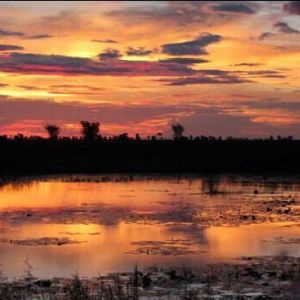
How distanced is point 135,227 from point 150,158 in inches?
1869

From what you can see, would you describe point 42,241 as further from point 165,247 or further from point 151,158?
point 151,158

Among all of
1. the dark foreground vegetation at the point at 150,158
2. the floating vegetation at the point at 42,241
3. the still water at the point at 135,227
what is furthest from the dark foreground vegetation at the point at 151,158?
the floating vegetation at the point at 42,241

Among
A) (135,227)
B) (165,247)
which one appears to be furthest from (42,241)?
(135,227)

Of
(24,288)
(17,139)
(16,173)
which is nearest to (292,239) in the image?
(24,288)

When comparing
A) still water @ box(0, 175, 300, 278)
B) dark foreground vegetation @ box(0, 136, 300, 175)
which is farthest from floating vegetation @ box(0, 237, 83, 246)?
dark foreground vegetation @ box(0, 136, 300, 175)

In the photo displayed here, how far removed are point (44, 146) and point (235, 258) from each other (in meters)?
61.2

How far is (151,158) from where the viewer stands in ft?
233

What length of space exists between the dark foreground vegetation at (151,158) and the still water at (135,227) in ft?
61.0

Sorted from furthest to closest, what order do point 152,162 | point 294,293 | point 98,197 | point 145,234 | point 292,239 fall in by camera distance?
point 152,162 < point 98,197 < point 145,234 < point 292,239 < point 294,293

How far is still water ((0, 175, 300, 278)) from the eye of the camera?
58.0ft

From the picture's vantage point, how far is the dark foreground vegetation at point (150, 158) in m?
58.8

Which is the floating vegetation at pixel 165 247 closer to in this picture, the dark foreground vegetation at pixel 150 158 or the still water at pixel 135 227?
the still water at pixel 135 227

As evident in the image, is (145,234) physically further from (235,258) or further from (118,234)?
(235,258)

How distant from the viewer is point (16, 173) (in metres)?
54.8
